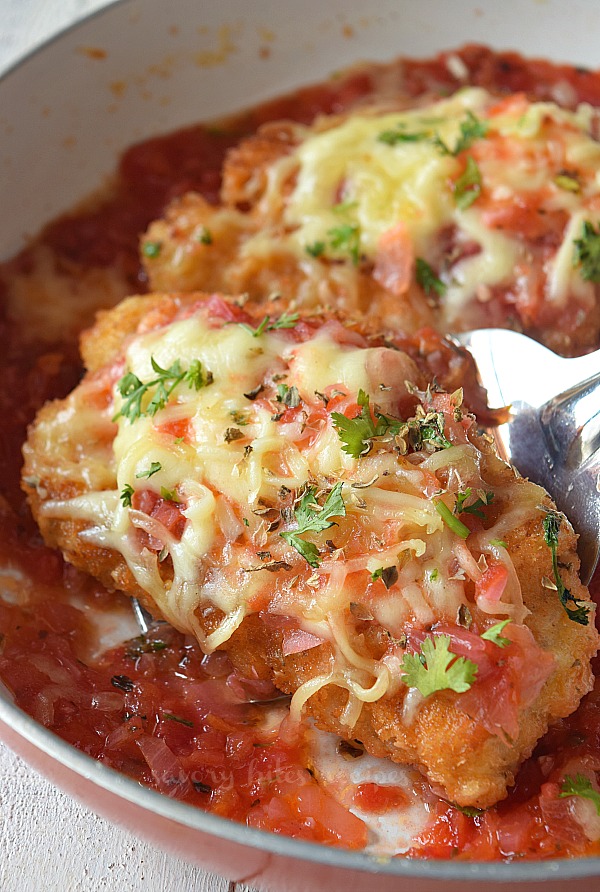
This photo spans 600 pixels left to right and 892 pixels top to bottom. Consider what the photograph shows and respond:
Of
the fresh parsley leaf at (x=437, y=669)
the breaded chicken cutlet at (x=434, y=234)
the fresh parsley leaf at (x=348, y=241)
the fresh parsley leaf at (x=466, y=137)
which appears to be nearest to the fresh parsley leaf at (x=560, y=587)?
the fresh parsley leaf at (x=437, y=669)

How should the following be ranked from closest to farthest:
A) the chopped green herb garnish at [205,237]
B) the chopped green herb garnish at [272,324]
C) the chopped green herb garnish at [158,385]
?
the chopped green herb garnish at [158,385]
the chopped green herb garnish at [272,324]
the chopped green herb garnish at [205,237]

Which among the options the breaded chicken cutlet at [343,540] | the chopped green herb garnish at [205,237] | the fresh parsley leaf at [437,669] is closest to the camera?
the fresh parsley leaf at [437,669]

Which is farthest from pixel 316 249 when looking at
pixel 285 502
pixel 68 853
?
pixel 68 853

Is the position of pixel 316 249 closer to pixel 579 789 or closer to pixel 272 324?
pixel 272 324

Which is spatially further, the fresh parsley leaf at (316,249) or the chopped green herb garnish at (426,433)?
the fresh parsley leaf at (316,249)

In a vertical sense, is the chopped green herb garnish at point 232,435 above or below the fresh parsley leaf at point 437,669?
above

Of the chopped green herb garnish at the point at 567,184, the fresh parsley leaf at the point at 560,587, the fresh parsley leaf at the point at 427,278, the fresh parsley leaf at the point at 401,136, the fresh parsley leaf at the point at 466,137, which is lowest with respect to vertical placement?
the fresh parsley leaf at the point at 560,587

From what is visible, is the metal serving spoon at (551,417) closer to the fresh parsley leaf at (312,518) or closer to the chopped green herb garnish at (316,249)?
the chopped green herb garnish at (316,249)
